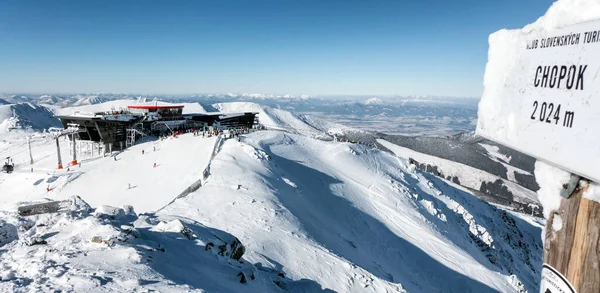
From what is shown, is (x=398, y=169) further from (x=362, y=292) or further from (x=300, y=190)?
(x=362, y=292)

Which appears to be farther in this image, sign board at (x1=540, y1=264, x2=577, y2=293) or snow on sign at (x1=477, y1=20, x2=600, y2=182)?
sign board at (x1=540, y1=264, x2=577, y2=293)

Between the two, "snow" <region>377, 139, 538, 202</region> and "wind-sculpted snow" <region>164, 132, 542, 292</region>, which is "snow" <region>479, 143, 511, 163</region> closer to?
"snow" <region>377, 139, 538, 202</region>

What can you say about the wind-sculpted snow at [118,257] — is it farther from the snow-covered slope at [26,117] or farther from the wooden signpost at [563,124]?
the snow-covered slope at [26,117]

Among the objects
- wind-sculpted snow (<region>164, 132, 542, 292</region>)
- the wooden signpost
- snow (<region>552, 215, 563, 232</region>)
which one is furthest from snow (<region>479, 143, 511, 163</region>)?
snow (<region>552, 215, 563, 232</region>)

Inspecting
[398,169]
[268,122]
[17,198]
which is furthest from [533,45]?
[268,122]

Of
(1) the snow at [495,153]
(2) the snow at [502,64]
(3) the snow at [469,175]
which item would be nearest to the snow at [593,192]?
(2) the snow at [502,64]

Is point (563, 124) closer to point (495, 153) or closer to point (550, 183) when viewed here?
point (550, 183)

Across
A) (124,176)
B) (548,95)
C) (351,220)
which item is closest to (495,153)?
(351,220)
